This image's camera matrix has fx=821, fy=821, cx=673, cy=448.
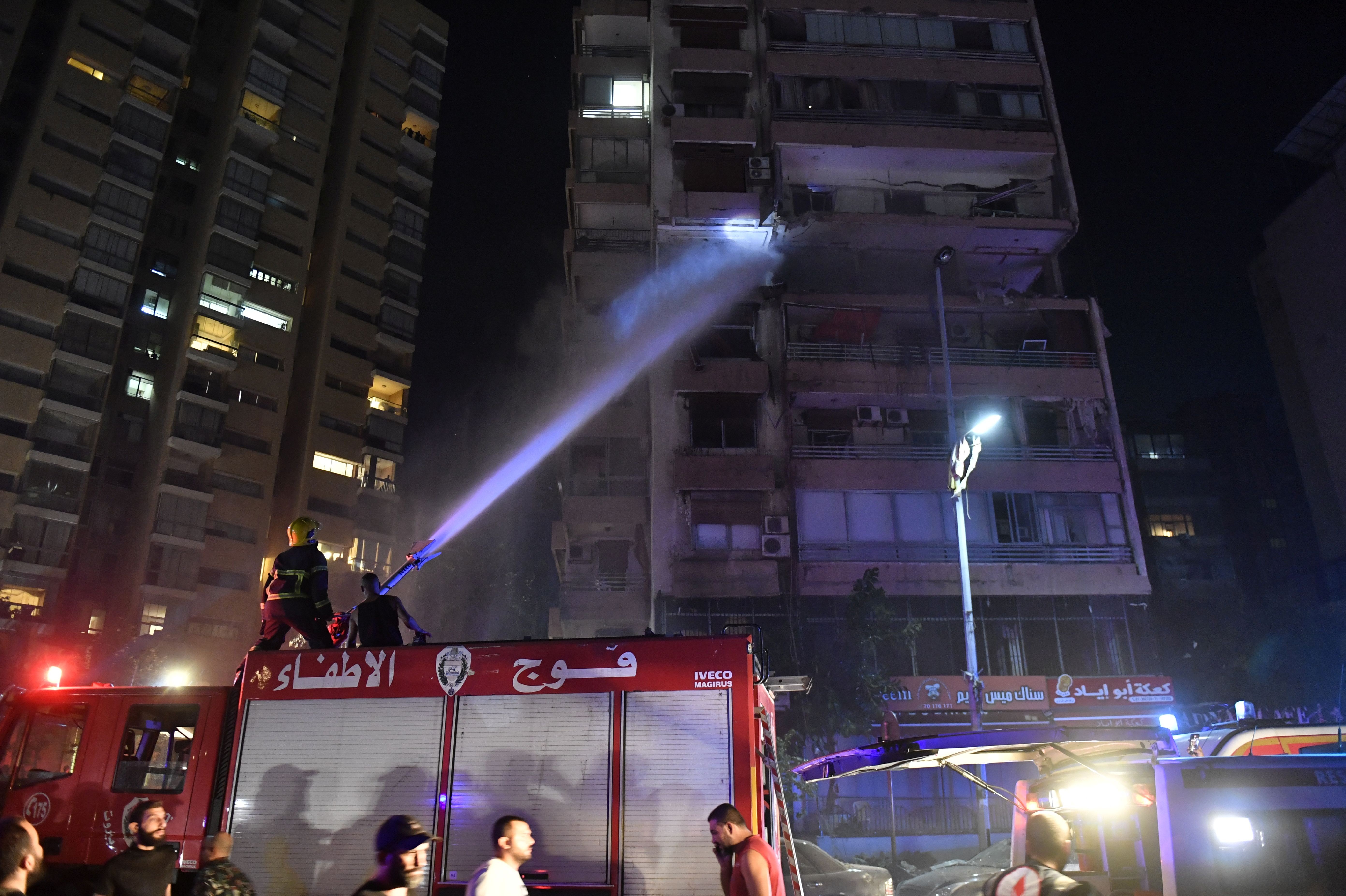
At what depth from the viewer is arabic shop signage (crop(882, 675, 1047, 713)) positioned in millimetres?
26484

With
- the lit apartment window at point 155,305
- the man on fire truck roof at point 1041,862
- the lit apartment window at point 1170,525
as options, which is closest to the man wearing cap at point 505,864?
the man on fire truck roof at point 1041,862

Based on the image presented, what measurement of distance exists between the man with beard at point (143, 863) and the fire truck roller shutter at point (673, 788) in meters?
3.19

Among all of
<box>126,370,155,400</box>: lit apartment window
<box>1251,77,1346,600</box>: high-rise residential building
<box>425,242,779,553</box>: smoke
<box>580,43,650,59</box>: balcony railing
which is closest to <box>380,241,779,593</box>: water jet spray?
<box>425,242,779,553</box>: smoke

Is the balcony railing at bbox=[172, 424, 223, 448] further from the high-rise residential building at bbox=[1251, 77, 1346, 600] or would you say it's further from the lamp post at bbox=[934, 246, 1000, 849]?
the high-rise residential building at bbox=[1251, 77, 1346, 600]

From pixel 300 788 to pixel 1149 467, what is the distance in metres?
65.1

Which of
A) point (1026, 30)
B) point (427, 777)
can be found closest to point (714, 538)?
point (427, 777)

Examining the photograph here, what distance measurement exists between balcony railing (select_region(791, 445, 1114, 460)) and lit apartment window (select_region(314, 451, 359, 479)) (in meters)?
30.7

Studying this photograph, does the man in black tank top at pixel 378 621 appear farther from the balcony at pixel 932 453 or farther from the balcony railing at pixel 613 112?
the balcony railing at pixel 613 112

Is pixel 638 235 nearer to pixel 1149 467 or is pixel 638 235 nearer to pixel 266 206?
pixel 266 206

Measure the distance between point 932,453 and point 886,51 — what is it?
17.3m

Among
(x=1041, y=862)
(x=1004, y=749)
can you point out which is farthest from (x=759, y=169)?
(x=1041, y=862)

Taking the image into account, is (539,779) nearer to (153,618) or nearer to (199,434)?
(153,618)

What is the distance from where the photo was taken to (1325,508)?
47906 mm

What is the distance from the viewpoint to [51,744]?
7676 millimetres
